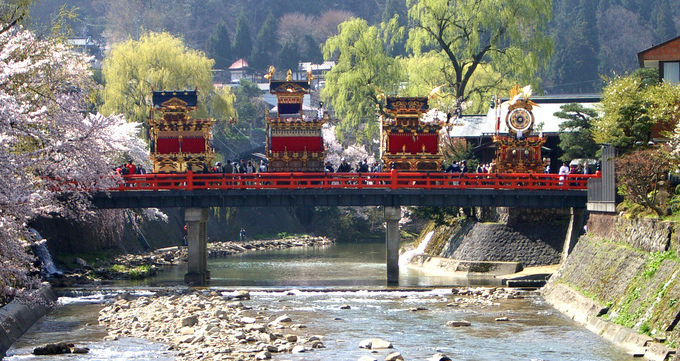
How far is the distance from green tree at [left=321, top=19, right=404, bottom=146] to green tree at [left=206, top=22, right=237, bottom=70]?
62.4m

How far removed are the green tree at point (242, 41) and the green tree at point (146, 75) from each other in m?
63.9

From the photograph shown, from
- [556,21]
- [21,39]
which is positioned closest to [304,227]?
[21,39]

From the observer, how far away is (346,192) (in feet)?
131

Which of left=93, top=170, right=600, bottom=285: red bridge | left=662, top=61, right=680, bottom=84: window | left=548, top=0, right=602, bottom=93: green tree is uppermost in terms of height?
left=548, top=0, right=602, bottom=93: green tree

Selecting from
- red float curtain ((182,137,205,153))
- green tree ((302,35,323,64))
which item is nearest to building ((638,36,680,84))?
red float curtain ((182,137,205,153))

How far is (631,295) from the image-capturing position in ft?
83.5

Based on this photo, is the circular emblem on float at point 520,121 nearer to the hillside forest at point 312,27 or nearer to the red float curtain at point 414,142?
the red float curtain at point 414,142

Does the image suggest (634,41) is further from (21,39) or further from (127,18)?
(21,39)

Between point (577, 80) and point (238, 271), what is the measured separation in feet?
277

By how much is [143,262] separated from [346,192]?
15315 mm

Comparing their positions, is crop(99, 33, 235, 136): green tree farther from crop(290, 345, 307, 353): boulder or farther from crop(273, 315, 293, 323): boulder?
crop(290, 345, 307, 353): boulder

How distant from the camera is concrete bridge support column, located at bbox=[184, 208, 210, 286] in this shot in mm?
40406

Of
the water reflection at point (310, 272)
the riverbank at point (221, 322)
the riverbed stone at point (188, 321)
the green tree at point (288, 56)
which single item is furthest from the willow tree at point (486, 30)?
the green tree at point (288, 56)

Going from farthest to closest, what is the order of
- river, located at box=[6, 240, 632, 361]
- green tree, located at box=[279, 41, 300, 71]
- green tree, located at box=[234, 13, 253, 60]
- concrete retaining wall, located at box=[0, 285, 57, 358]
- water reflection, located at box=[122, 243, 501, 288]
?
1. green tree, located at box=[234, 13, 253, 60]
2. green tree, located at box=[279, 41, 300, 71]
3. water reflection, located at box=[122, 243, 501, 288]
4. concrete retaining wall, located at box=[0, 285, 57, 358]
5. river, located at box=[6, 240, 632, 361]
